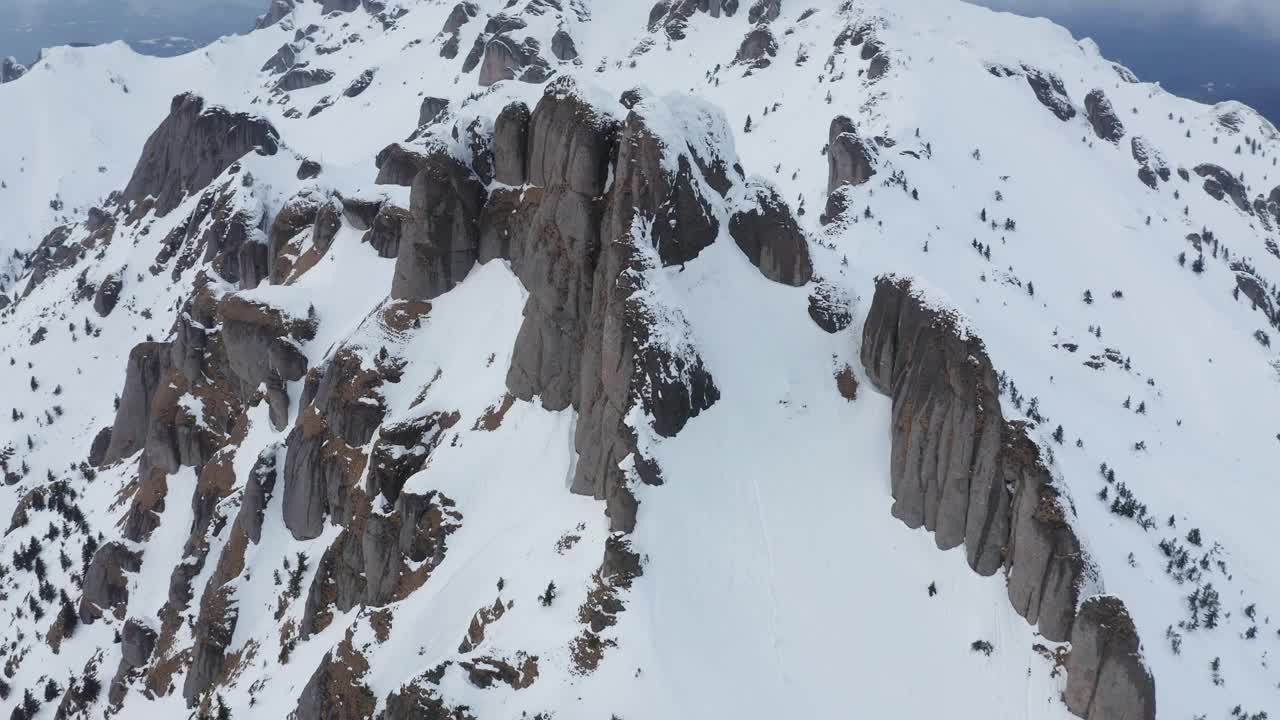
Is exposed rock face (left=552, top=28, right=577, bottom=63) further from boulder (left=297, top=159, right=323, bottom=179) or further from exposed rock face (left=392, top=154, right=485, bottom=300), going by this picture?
exposed rock face (left=392, top=154, right=485, bottom=300)

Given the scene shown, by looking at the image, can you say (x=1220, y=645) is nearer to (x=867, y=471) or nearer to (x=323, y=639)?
(x=867, y=471)

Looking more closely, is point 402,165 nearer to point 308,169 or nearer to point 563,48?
point 308,169

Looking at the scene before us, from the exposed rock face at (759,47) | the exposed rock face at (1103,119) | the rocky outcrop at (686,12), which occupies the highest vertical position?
the exposed rock face at (1103,119)

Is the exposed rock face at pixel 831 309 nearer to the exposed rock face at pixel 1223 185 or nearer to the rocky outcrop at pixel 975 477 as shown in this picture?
the rocky outcrop at pixel 975 477

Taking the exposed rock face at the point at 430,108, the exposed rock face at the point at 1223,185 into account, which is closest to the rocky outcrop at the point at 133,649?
the exposed rock face at the point at 430,108

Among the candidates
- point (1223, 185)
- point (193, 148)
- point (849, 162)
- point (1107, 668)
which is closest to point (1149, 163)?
point (1223, 185)

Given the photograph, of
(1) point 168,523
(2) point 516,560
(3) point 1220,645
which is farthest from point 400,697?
(1) point 168,523
